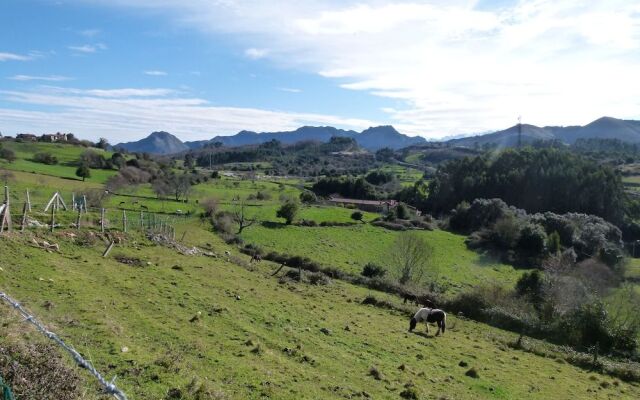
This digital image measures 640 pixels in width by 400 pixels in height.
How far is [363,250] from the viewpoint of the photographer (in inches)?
2662

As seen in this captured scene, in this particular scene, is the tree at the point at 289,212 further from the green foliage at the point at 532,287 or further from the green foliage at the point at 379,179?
the green foliage at the point at 379,179

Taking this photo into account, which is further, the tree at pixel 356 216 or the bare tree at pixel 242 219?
the tree at pixel 356 216

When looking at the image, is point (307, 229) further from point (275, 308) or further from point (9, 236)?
point (9, 236)

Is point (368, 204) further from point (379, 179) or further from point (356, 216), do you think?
point (379, 179)

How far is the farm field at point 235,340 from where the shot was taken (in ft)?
43.1

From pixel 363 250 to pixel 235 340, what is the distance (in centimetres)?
5106

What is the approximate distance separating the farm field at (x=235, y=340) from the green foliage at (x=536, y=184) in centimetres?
9491

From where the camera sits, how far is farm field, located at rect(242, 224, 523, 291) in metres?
59.2

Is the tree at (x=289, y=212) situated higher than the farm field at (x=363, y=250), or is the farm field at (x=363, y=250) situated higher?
the tree at (x=289, y=212)

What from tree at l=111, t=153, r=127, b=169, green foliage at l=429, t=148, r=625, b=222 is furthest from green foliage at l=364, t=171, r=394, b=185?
tree at l=111, t=153, r=127, b=169

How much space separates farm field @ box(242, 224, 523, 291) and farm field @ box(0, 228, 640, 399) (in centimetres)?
2634

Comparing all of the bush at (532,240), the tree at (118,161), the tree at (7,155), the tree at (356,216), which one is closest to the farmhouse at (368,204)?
the tree at (356,216)

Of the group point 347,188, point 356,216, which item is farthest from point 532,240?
point 347,188

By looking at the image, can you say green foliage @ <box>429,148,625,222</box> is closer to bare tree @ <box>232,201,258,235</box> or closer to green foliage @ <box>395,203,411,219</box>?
green foliage @ <box>395,203,411,219</box>
